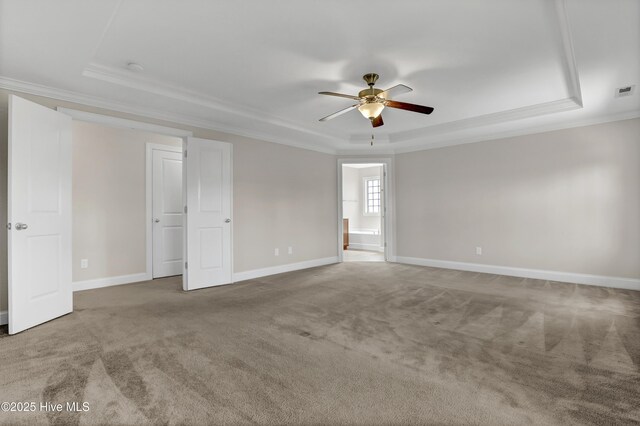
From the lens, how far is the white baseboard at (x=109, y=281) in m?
4.41

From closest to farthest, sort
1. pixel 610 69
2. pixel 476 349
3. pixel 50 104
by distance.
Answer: pixel 476 349 → pixel 610 69 → pixel 50 104

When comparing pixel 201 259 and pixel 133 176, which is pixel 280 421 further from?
pixel 133 176

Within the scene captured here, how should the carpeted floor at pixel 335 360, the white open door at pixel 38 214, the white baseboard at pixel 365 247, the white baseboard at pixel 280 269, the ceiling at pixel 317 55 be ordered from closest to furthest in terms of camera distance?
the carpeted floor at pixel 335 360 → the ceiling at pixel 317 55 → the white open door at pixel 38 214 → the white baseboard at pixel 280 269 → the white baseboard at pixel 365 247

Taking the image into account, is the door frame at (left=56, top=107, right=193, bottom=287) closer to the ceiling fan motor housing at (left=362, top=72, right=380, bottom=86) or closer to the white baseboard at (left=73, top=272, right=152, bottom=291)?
the white baseboard at (left=73, top=272, right=152, bottom=291)

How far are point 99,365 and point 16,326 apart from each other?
1.32 metres

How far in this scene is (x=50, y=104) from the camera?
11.3 ft

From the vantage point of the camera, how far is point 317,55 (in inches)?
117

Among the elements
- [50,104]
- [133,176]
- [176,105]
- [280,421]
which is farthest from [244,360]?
[133,176]

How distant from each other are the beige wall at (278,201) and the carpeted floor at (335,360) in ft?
5.05

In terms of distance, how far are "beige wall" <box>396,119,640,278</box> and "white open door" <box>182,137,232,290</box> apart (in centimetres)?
370

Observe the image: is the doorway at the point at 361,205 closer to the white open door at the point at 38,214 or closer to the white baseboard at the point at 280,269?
the white baseboard at the point at 280,269

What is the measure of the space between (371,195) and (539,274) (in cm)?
568

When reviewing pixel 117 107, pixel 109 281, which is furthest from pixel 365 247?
pixel 117 107

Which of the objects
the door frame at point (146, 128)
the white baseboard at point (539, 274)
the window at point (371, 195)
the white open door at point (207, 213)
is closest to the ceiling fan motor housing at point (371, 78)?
the white open door at point (207, 213)
